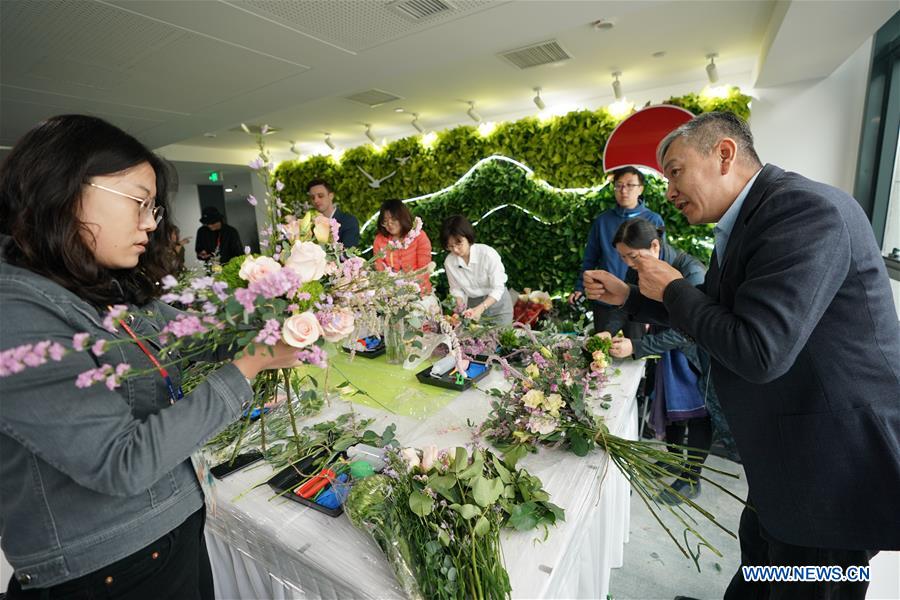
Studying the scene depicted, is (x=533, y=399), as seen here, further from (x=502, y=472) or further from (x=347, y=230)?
(x=347, y=230)

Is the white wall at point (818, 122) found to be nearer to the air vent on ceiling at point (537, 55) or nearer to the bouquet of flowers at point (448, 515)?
the air vent on ceiling at point (537, 55)

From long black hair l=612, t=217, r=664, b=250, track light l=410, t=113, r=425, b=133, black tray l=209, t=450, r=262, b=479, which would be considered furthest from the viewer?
track light l=410, t=113, r=425, b=133

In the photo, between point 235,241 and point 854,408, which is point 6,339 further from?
point 235,241

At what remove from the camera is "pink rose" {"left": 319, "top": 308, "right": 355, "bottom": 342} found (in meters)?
0.90

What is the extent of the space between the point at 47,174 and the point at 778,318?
1.46 m

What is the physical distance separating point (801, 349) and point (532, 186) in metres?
4.24

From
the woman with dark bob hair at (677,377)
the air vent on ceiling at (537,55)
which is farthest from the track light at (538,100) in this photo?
the woman with dark bob hair at (677,377)

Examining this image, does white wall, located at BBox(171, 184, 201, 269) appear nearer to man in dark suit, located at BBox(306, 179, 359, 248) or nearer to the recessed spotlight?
man in dark suit, located at BBox(306, 179, 359, 248)

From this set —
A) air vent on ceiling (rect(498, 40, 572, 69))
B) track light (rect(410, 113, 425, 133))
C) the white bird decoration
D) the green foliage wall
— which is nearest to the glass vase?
air vent on ceiling (rect(498, 40, 572, 69))

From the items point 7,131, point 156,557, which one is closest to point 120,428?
point 156,557

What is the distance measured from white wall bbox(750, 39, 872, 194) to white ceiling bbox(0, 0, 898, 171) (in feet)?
0.67

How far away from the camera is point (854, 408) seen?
1.01 m

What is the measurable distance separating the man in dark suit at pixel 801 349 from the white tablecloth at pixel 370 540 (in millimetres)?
468

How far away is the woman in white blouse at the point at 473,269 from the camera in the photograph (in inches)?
125
